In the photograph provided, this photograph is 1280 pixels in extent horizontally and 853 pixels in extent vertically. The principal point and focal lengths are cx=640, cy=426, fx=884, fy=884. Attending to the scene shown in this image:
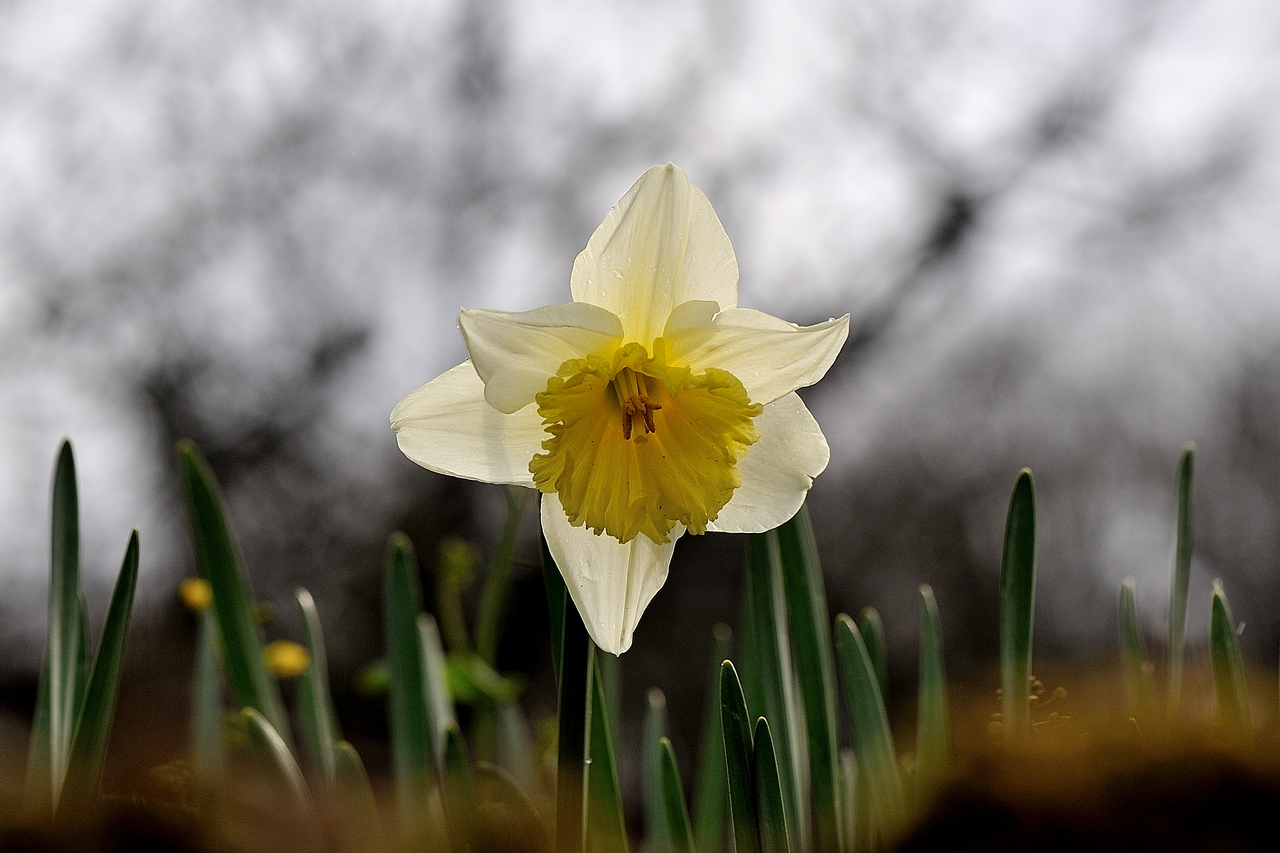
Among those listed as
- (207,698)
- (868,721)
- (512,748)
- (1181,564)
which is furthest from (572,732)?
(512,748)

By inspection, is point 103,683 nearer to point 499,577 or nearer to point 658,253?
point 658,253

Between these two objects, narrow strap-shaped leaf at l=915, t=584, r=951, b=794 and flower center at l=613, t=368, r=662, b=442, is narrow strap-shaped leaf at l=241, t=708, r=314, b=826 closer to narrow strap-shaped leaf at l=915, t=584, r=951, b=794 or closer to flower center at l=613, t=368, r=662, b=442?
flower center at l=613, t=368, r=662, b=442

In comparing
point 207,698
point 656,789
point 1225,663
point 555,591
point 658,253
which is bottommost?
point 656,789

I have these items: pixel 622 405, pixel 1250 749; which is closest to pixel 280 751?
pixel 622 405

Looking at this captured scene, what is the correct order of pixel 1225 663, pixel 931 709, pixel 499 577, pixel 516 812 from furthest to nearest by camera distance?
pixel 499 577, pixel 931 709, pixel 1225 663, pixel 516 812

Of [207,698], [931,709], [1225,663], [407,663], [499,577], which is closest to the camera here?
[1225,663]

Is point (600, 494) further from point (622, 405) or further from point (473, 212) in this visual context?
point (473, 212)

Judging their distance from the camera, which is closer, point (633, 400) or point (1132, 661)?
point (633, 400)
